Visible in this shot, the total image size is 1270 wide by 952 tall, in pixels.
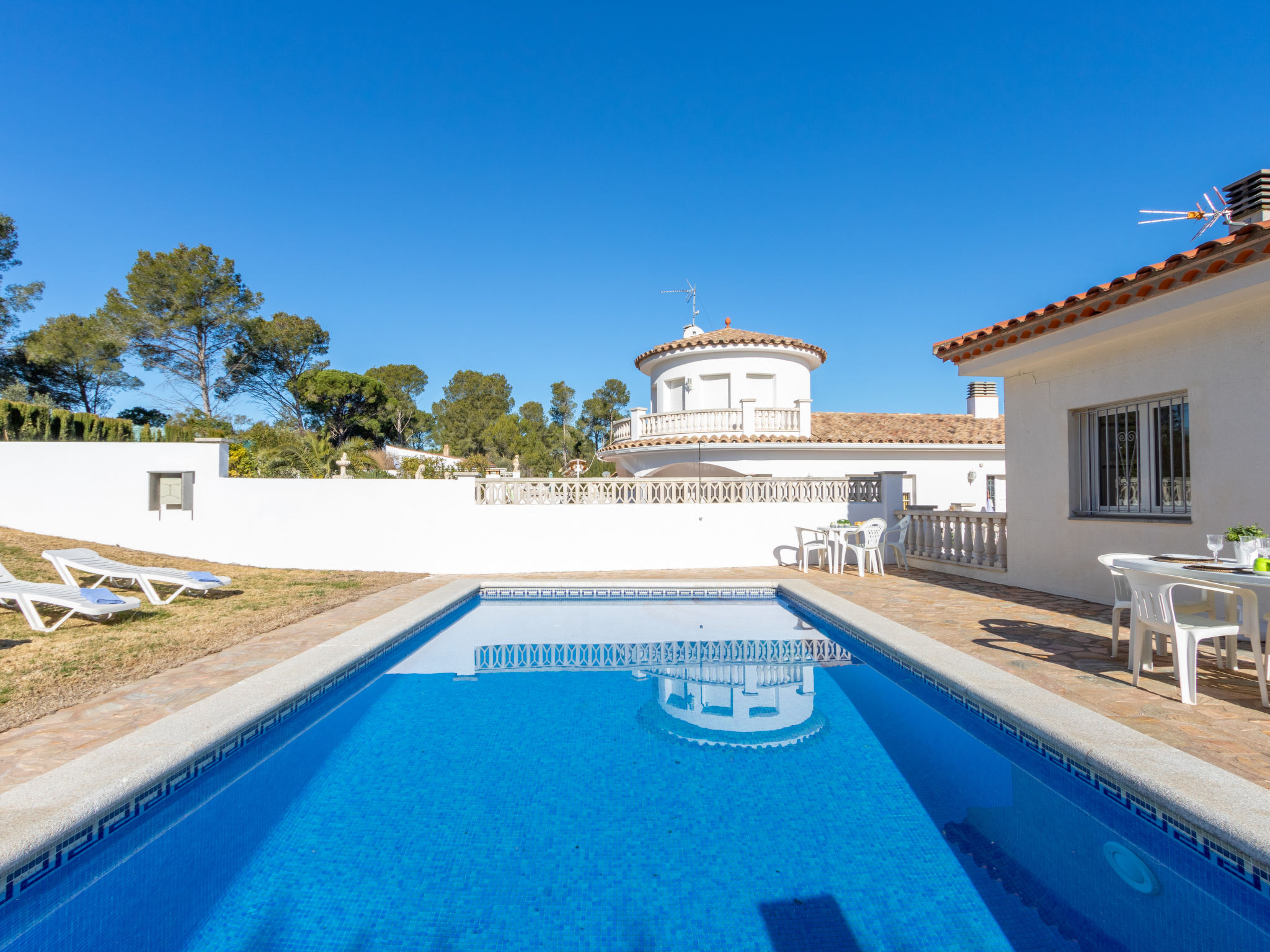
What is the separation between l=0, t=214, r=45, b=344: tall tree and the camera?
29.6m

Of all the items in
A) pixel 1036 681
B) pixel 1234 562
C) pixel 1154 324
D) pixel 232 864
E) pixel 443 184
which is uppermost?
pixel 443 184

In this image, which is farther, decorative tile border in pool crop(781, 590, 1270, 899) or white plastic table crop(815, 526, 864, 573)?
white plastic table crop(815, 526, 864, 573)

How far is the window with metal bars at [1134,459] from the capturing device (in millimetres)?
8039

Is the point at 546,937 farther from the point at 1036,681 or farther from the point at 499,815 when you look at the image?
the point at 1036,681

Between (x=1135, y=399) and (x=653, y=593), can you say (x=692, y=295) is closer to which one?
(x=653, y=593)

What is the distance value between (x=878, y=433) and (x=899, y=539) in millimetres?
9266

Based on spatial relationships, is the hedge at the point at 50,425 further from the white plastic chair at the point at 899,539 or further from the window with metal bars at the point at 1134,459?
the window with metal bars at the point at 1134,459

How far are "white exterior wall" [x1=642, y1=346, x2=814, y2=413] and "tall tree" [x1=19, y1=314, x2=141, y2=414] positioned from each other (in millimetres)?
31390

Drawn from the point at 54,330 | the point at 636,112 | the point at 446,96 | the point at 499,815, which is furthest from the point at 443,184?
the point at 54,330

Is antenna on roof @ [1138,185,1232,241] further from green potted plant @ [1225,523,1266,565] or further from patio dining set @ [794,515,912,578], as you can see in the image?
patio dining set @ [794,515,912,578]

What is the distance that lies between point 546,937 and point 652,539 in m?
11.5

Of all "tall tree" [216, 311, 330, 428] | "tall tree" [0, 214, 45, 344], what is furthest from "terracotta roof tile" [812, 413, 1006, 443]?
"tall tree" [0, 214, 45, 344]

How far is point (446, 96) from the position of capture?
18656 millimetres

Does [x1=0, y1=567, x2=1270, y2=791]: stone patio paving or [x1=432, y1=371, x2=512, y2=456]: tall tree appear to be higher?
[x1=432, y1=371, x2=512, y2=456]: tall tree
